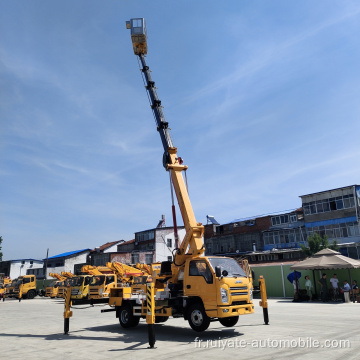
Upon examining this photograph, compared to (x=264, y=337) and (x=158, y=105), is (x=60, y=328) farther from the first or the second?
(x=158, y=105)

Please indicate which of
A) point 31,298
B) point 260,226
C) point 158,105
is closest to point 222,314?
point 158,105

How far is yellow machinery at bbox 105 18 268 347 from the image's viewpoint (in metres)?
10.1

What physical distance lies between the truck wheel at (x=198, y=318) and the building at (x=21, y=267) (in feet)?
198

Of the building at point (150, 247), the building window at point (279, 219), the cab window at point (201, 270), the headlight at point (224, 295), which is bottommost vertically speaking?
the headlight at point (224, 295)

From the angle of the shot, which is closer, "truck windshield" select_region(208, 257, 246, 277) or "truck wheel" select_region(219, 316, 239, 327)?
"truck windshield" select_region(208, 257, 246, 277)

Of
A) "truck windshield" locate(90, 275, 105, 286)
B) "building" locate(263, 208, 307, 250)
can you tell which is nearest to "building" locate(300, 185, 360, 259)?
"building" locate(263, 208, 307, 250)

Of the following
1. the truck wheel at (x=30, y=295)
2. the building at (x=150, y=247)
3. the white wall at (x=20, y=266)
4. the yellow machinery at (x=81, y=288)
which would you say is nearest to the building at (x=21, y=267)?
the white wall at (x=20, y=266)

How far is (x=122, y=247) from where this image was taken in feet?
215

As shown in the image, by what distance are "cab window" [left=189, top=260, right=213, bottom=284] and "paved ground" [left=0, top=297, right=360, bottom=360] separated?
1.62m

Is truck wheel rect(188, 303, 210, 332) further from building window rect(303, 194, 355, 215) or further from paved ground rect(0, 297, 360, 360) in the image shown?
building window rect(303, 194, 355, 215)

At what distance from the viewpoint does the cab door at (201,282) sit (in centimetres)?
1027

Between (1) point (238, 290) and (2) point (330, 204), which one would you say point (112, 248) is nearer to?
(2) point (330, 204)

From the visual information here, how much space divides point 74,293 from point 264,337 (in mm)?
19579

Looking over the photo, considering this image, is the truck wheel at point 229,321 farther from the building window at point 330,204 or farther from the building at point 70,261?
the building at point 70,261
